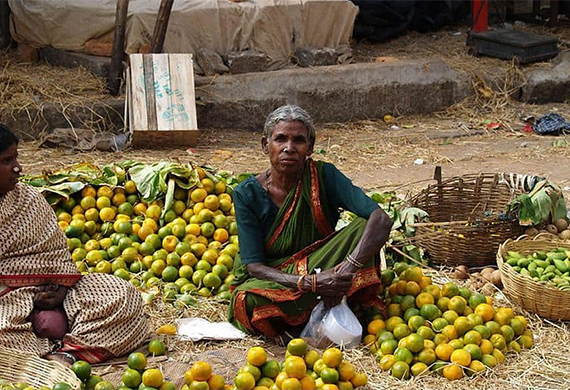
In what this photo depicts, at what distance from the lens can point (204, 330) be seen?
4.13 meters

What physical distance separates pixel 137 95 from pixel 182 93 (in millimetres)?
405

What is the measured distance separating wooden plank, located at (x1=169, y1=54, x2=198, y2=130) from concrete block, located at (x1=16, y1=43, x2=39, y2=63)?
6.10ft

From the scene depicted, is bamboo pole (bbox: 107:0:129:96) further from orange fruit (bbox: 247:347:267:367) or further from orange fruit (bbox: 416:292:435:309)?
orange fruit (bbox: 247:347:267:367)

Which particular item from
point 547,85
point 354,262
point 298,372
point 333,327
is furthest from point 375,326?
point 547,85

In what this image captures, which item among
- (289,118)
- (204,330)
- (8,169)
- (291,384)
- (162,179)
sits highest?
(289,118)

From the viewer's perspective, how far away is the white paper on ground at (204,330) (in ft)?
13.3

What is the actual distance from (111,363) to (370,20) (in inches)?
316

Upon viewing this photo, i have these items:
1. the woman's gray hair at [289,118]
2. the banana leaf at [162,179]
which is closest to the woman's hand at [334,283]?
the woman's gray hair at [289,118]

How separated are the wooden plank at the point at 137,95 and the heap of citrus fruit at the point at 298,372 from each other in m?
4.63

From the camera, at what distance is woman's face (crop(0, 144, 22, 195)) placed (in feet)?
11.7

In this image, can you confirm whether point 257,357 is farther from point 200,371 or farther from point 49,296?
point 49,296

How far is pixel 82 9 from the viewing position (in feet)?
28.1

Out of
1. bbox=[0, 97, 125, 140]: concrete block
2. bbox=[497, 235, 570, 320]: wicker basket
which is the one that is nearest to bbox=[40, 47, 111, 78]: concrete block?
bbox=[0, 97, 125, 140]: concrete block

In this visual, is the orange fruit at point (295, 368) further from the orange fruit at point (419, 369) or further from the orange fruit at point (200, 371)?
the orange fruit at point (419, 369)
